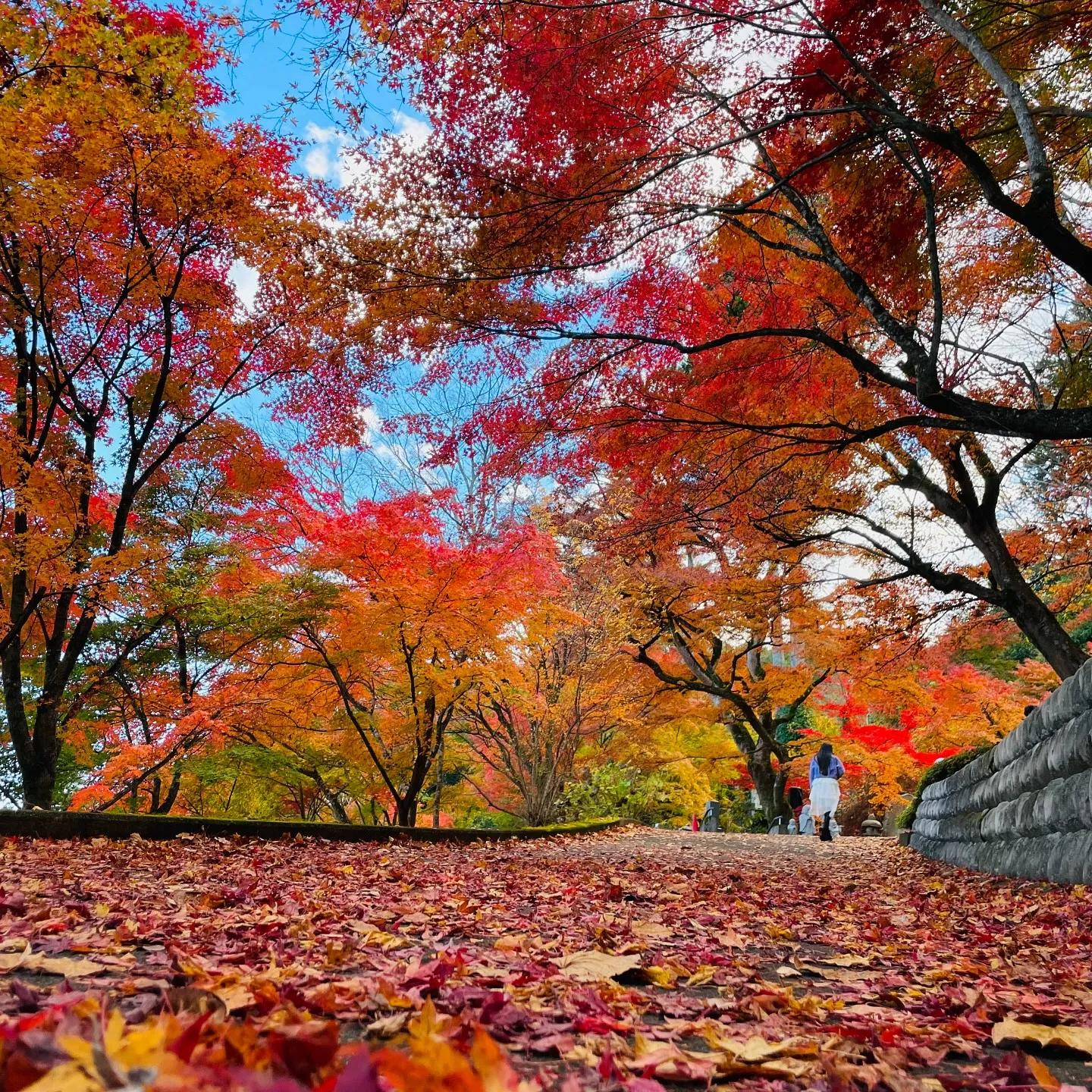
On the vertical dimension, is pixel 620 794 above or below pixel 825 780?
below

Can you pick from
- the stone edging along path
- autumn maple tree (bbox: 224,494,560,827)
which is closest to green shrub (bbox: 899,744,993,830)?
autumn maple tree (bbox: 224,494,560,827)

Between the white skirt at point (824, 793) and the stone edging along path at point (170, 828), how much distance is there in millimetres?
5990

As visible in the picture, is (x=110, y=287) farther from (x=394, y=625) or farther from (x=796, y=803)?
(x=796, y=803)

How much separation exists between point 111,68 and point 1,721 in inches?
378

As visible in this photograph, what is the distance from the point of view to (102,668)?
9.44 metres

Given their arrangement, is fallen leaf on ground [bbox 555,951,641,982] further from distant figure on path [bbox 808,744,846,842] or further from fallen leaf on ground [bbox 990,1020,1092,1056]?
distant figure on path [bbox 808,744,846,842]

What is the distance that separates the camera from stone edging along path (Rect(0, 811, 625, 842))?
5.42 metres

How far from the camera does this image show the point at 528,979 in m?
1.75

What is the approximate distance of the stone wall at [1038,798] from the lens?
13.5ft

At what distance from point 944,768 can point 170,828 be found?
834cm

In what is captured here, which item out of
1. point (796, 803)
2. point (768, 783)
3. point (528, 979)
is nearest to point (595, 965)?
point (528, 979)

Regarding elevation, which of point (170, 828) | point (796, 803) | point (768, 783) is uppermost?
point (170, 828)

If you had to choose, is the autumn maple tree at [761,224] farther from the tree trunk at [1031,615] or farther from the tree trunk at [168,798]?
the tree trunk at [168,798]

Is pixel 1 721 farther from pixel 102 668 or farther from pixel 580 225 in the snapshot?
pixel 580 225
